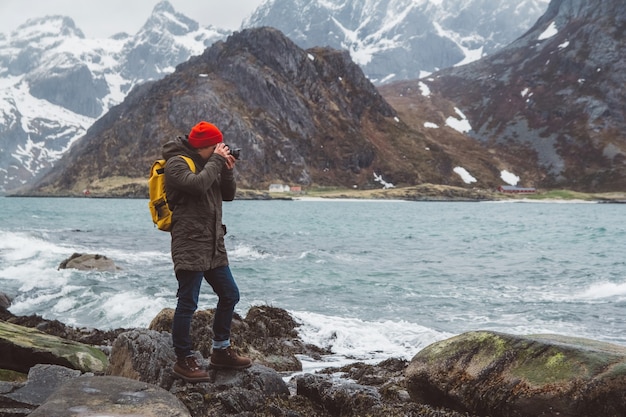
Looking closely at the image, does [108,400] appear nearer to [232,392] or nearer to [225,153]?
[232,392]

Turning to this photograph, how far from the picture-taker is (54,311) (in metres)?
19.2

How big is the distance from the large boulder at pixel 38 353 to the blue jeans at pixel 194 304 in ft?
8.42

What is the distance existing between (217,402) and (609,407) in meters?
4.68

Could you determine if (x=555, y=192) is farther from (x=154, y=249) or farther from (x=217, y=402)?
(x=217, y=402)

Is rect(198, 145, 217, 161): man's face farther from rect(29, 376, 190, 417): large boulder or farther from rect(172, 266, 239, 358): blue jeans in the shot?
rect(29, 376, 190, 417): large boulder

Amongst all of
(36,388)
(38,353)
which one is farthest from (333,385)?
(38,353)

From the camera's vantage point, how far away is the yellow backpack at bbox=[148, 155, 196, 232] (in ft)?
23.5

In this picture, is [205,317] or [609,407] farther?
[205,317]

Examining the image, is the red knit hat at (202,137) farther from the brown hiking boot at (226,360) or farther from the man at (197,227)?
the brown hiking boot at (226,360)

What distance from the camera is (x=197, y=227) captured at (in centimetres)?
711

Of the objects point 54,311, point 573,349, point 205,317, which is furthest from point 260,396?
point 54,311

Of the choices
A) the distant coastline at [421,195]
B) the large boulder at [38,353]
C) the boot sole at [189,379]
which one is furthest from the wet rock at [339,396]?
the distant coastline at [421,195]

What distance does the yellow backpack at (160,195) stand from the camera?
7.17 m

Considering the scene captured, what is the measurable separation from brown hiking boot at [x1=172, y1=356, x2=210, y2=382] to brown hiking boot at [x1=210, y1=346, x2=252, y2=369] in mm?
338
